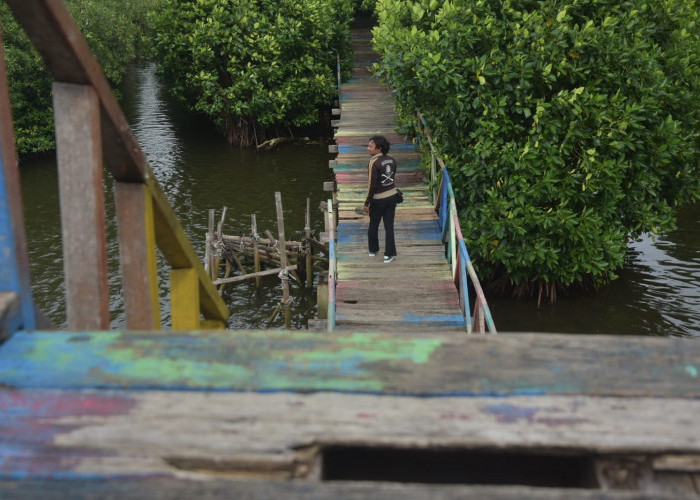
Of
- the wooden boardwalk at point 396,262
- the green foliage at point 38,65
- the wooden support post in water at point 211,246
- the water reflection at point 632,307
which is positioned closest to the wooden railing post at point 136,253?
the wooden boardwalk at point 396,262

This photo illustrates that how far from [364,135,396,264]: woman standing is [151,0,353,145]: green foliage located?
1298 cm

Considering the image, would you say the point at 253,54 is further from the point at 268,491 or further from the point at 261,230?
the point at 268,491

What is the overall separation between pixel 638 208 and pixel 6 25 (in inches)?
710

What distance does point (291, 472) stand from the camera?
1.74 metres

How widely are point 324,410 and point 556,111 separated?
33.6ft

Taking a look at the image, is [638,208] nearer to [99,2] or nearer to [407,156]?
[407,156]

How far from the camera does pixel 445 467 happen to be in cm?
225

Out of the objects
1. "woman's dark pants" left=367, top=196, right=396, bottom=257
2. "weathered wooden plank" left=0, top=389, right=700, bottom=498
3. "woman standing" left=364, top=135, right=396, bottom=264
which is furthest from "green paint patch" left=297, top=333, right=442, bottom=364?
"woman's dark pants" left=367, top=196, right=396, bottom=257

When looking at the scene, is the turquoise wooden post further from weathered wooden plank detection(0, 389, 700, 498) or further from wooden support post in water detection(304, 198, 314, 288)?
wooden support post in water detection(304, 198, 314, 288)

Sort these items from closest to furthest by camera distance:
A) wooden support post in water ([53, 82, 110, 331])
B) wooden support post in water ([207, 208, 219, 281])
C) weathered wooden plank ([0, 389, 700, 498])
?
weathered wooden plank ([0, 389, 700, 498]), wooden support post in water ([53, 82, 110, 331]), wooden support post in water ([207, 208, 219, 281])

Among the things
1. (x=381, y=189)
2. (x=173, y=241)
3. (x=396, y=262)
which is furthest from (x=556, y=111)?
(x=173, y=241)

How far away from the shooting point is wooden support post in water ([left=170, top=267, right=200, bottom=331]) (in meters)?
3.50

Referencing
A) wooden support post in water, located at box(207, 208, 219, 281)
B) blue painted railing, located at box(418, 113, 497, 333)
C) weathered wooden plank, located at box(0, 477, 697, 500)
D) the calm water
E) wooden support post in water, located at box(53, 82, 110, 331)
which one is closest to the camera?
weathered wooden plank, located at box(0, 477, 697, 500)

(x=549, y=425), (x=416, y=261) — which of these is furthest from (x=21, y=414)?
(x=416, y=261)
